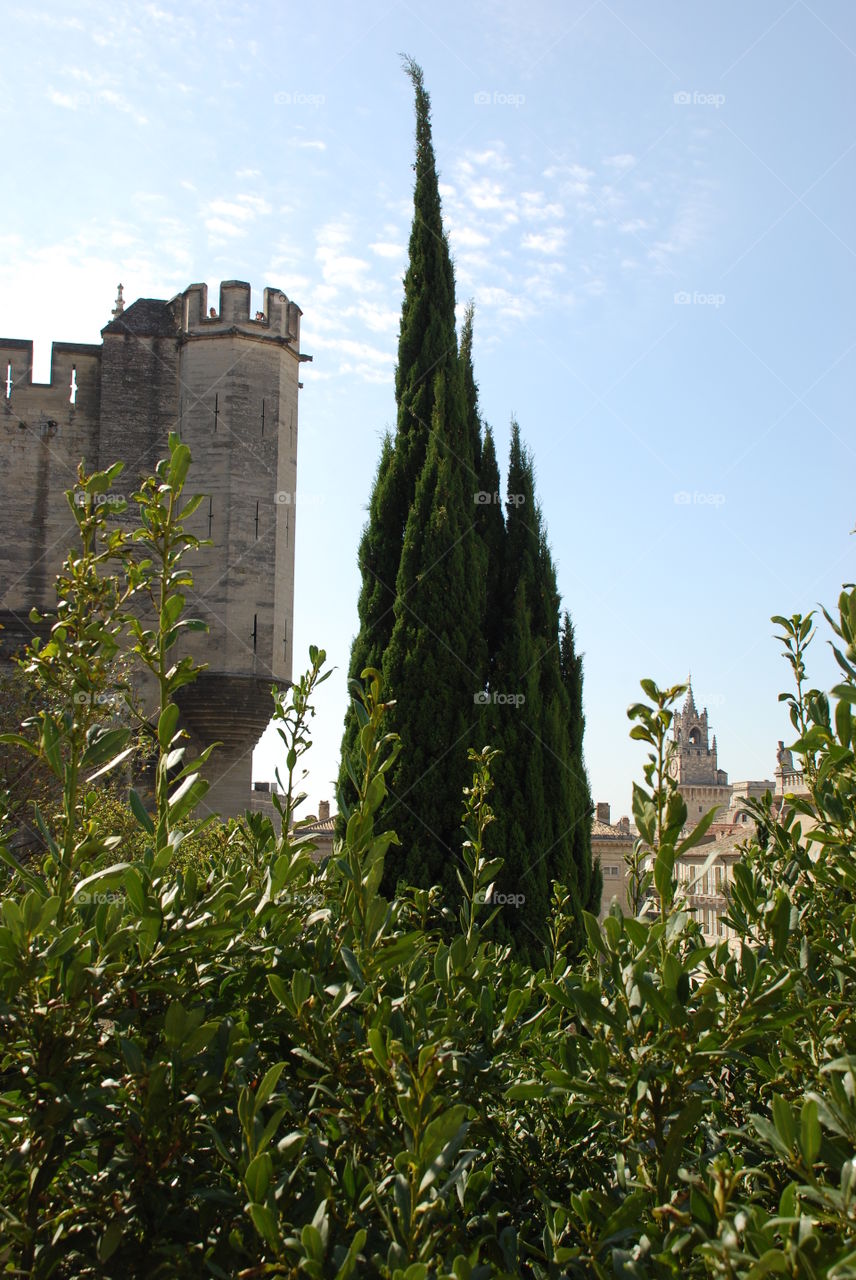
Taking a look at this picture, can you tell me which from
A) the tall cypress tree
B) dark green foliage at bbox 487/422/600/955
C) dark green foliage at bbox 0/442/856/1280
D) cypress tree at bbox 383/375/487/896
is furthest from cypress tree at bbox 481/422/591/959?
dark green foliage at bbox 0/442/856/1280

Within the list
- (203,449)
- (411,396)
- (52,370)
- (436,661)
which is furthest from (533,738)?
(52,370)

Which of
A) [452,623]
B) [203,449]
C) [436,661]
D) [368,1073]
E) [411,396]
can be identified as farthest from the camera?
[203,449]

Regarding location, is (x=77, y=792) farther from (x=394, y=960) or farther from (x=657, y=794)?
(x=657, y=794)

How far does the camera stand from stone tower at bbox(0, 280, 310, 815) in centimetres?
1741

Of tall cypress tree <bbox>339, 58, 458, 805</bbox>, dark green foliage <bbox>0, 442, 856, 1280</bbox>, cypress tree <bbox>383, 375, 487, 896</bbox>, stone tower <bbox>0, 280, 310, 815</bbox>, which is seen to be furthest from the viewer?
stone tower <bbox>0, 280, 310, 815</bbox>

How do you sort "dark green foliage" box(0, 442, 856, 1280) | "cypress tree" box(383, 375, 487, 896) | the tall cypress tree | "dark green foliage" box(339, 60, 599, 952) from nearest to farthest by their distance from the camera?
"dark green foliage" box(0, 442, 856, 1280)
"cypress tree" box(383, 375, 487, 896)
"dark green foliage" box(339, 60, 599, 952)
the tall cypress tree

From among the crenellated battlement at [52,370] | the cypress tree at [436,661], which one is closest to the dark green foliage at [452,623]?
the cypress tree at [436,661]

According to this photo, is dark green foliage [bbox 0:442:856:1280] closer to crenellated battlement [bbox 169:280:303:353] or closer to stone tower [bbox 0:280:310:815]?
stone tower [bbox 0:280:310:815]

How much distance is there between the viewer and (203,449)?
58.2ft

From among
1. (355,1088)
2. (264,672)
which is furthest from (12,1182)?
(264,672)

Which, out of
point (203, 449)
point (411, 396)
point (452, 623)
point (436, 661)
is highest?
point (203, 449)

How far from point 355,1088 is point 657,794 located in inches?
21.0

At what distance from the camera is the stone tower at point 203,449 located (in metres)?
17.4

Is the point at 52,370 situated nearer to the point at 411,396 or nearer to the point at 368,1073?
the point at 411,396
